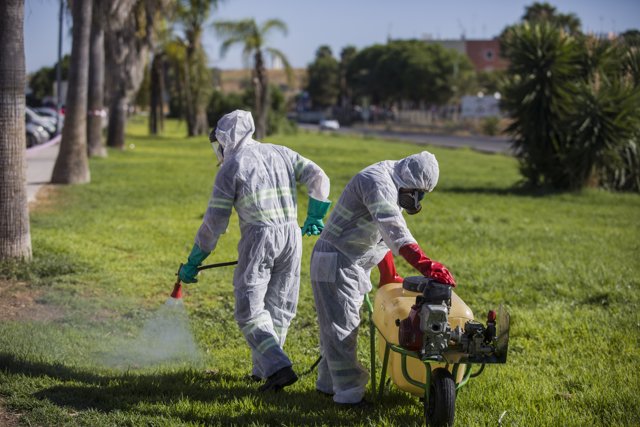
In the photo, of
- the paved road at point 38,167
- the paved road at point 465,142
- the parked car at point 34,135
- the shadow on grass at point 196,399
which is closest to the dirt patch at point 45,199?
the paved road at point 38,167

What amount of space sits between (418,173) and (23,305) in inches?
179

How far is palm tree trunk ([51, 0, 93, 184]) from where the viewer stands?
18.0 metres

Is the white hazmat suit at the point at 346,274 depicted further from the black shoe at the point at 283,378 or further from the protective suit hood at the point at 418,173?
the black shoe at the point at 283,378

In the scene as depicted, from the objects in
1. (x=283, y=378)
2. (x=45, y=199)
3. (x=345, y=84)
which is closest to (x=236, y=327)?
(x=283, y=378)

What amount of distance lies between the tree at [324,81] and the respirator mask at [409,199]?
12149 centimetres

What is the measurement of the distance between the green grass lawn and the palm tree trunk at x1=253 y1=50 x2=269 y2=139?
26.7 metres

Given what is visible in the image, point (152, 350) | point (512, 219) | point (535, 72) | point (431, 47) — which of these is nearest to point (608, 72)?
point (535, 72)

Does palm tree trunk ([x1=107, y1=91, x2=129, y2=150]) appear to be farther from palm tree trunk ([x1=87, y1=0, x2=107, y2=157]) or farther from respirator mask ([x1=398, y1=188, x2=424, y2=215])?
respirator mask ([x1=398, y1=188, x2=424, y2=215])

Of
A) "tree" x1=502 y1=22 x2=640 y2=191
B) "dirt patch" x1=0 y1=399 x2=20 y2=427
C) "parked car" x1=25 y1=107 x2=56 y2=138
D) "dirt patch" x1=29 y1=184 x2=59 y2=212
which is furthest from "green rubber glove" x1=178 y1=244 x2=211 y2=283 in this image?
"parked car" x1=25 y1=107 x2=56 y2=138

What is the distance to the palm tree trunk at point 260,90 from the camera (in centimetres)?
4388

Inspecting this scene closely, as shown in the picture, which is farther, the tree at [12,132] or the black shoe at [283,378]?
the tree at [12,132]

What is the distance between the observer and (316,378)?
6.16m

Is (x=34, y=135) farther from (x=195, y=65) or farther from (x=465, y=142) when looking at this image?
(x=465, y=142)

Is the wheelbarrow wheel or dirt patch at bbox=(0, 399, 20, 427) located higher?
the wheelbarrow wheel
